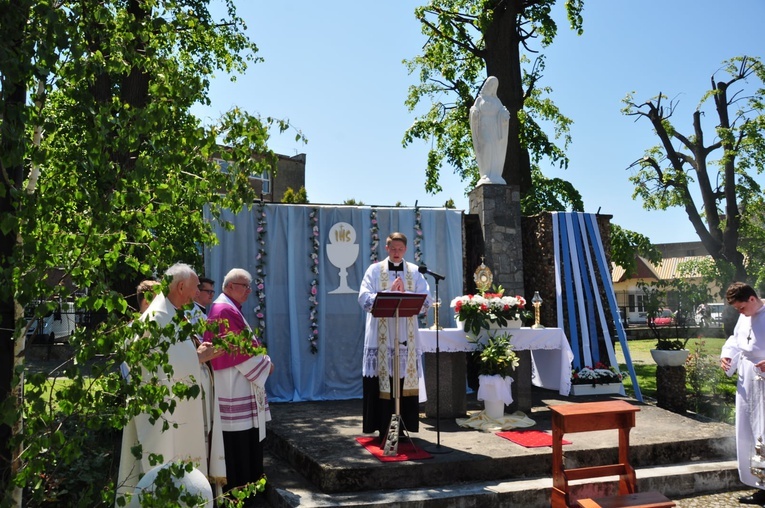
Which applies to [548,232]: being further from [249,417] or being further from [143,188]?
[143,188]

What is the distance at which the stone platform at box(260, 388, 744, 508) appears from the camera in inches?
211

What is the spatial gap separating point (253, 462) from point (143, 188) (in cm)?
351

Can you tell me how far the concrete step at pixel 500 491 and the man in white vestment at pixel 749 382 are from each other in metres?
0.37

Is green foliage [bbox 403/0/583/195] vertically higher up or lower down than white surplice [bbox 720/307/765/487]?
higher up

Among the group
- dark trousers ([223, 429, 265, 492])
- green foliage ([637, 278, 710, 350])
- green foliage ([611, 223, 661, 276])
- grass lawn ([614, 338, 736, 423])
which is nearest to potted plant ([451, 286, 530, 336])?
grass lawn ([614, 338, 736, 423])

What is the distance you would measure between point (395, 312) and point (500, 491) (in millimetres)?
1806

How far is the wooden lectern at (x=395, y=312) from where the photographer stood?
5926mm

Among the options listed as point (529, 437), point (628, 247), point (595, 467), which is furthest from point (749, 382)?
point (628, 247)

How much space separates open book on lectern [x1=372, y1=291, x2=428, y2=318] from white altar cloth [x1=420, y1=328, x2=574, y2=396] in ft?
3.67

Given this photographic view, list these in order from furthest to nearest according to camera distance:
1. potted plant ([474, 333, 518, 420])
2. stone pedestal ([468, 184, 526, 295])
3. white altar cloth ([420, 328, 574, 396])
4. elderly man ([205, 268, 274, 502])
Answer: stone pedestal ([468, 184, 526, 295]) → white altar cloth ([420, 328, 574, 396]) → potted plant ([474, 333, 518, 420]) → elderly man ([205, 268, 274, 502])

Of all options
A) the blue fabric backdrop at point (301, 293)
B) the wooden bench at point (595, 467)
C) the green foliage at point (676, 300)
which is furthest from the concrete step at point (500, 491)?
the green foliage at point (676, 300)

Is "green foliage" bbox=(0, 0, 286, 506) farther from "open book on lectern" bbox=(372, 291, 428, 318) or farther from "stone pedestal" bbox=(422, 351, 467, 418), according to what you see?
"stone pedestal" bbox=(422, 351, 467, 418)

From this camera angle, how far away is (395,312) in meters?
6.14

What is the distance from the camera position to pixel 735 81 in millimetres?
21859
